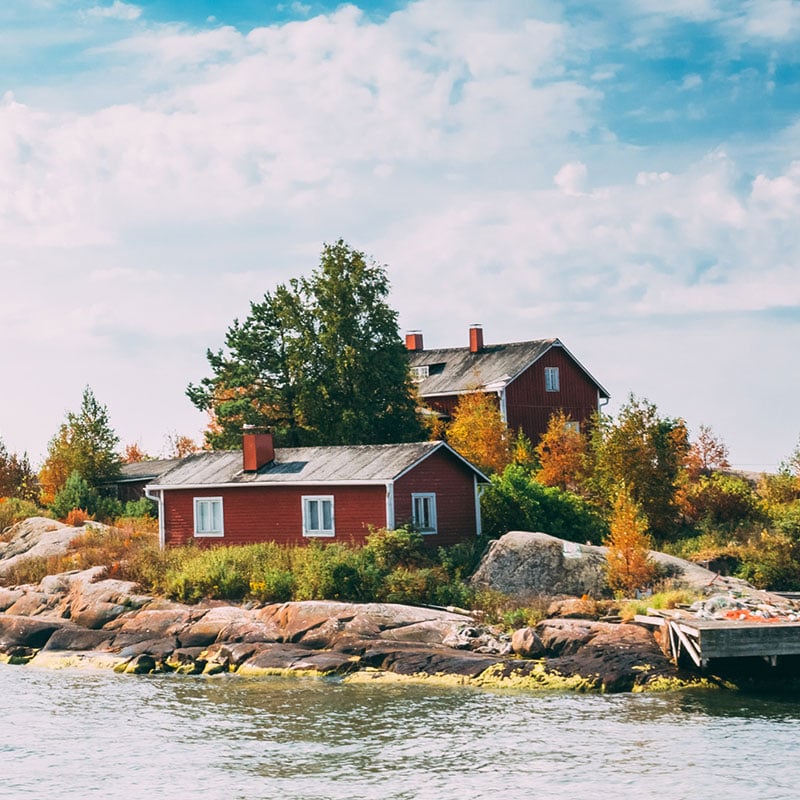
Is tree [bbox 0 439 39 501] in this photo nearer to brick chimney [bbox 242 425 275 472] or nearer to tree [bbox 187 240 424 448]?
tree [bbox 187 240 424 448]

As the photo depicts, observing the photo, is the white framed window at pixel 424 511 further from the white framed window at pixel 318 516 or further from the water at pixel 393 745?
the water at pixel 393 745

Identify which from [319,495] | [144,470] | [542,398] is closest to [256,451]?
[319,495]

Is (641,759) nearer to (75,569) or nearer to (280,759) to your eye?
(280,759)

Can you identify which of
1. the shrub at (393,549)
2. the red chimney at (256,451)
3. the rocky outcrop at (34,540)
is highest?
the red chimney at (256,451)

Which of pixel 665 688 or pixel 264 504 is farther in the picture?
pixel 264 504

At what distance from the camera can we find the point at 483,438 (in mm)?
51031

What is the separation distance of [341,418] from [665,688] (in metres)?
24.6

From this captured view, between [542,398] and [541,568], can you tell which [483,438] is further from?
[541,568]

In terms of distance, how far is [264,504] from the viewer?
4100 centimetres

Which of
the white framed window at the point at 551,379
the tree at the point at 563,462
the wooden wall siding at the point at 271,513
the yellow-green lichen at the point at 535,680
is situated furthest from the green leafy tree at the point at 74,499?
the yellow-green lichen at the point at 535,680

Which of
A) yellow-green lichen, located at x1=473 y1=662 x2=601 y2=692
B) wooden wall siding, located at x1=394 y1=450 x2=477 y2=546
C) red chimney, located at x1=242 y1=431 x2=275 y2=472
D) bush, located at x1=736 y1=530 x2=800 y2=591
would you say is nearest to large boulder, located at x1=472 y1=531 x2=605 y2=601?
wooden wall siding, located at x1=394 y1=450 x2=477 y2=546

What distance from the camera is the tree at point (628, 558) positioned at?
35.0 meters

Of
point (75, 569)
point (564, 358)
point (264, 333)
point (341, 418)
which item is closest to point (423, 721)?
point (75, 569)

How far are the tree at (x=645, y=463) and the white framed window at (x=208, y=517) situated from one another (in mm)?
13424
